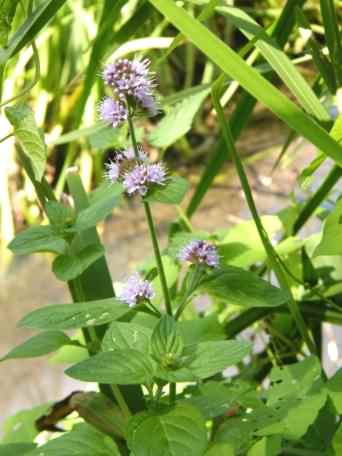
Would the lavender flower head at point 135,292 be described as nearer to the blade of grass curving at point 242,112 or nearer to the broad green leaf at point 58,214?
the broad green leaf at point 58,214

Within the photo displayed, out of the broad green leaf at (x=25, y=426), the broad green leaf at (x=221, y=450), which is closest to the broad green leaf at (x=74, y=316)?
the broad green leaf at (x=221, y=450)

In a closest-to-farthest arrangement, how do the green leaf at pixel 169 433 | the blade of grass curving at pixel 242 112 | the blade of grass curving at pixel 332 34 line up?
the green leaf at pixel 169 433
the blade of grass curving at pixel 332 34
the blade of grass curving at pixel 242 112

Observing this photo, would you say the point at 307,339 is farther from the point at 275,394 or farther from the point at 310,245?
the point at 310,245

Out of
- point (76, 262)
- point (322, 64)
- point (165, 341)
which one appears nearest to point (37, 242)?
point (76, 262)

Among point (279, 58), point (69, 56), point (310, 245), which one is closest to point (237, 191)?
point (69, 56)

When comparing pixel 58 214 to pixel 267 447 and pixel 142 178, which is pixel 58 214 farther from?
pixel 267 447

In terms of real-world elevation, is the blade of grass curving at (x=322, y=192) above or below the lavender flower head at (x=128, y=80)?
below

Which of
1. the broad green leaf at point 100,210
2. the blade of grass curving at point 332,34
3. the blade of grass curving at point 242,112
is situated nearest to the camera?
the broad green leaf at point 100,210
